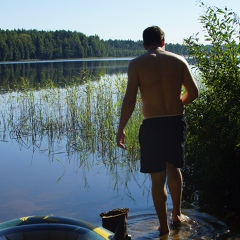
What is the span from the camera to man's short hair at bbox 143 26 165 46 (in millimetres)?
3836

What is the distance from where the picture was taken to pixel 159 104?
3.84 meters

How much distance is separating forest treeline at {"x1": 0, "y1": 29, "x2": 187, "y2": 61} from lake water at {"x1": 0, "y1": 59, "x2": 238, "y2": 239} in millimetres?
56430

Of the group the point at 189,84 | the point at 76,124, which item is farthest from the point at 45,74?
the point at 189,84

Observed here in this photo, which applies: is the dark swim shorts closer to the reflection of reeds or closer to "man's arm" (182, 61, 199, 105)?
"man's arm" (182, 61, 199, 105)

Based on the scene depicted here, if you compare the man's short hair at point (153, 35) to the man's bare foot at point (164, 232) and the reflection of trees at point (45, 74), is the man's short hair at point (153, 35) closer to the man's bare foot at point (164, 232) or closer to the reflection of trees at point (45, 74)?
the man's bare foot at point (164, 232)

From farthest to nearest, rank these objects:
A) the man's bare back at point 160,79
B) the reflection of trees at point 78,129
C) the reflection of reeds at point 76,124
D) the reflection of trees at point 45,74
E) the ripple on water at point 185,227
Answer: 1. the reflection of trees at point 45,74
2. the reflection of reeds at point 76,124
3. the reflection of trees at point 78,129
4. the ripple on water at point 185,227
5. the man's bare back at point 160,79

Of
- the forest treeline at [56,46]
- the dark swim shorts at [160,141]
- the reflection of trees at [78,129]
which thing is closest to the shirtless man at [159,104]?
the dark swim shorts at [160,141]

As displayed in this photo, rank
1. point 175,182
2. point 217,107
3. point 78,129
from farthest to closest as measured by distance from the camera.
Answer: point 78,129
point 217,107
point 175,182

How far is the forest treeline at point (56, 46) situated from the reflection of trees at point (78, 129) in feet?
174

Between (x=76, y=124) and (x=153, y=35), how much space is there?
6.45 metres

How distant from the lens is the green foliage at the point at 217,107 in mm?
5188

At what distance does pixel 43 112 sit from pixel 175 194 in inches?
283

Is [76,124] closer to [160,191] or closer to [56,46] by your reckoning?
[160,191]

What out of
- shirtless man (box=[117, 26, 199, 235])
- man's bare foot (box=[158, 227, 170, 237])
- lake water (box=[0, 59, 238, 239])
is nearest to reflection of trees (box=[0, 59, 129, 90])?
lake water (box=[0, 59, 238, 239])
